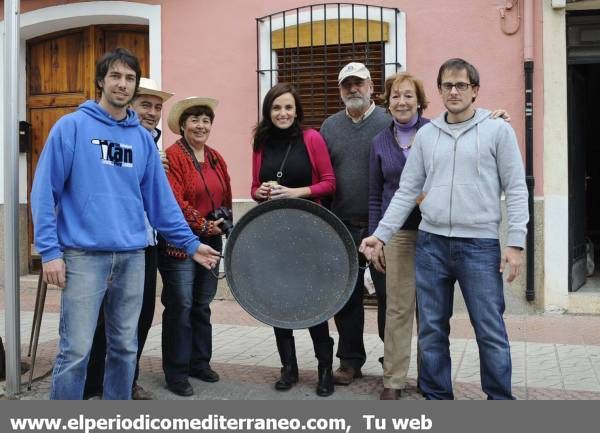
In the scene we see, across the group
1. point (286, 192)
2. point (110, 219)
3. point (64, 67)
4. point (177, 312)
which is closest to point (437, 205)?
point (286, 192)

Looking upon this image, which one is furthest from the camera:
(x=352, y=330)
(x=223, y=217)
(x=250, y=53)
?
(x=250, y=53)

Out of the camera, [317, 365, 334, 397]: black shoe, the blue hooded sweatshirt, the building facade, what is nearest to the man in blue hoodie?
the blue hooded sweatshirt

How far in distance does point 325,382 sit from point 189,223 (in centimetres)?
133

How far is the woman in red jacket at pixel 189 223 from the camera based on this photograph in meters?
4.62

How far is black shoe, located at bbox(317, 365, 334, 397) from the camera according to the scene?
14.9ft

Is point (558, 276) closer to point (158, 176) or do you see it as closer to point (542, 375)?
point (542, 375)

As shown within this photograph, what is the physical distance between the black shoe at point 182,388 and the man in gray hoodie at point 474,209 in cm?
170

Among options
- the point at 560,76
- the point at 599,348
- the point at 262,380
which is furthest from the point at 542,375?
the point at 560,76

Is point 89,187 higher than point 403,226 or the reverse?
higher

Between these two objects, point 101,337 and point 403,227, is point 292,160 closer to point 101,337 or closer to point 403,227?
point 403,227

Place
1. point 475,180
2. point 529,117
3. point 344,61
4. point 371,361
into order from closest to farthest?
1. point 475,180
2. point 371,361
3. point 529,117
4. point 344,61

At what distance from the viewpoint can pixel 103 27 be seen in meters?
9.17

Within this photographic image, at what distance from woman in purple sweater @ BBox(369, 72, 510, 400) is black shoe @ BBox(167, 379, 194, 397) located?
1.22 metres

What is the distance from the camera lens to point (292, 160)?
457 cm
